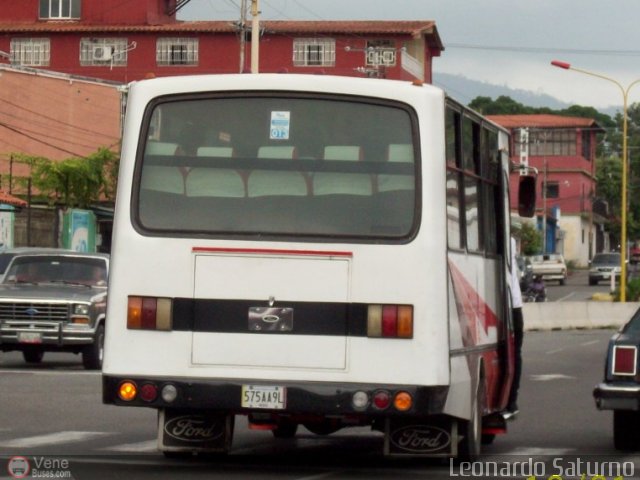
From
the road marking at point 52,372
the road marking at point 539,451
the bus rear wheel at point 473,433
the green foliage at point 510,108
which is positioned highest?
the green foliage at point 510,108

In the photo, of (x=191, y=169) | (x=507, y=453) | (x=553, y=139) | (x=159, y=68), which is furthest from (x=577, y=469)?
(x=553, y=139)

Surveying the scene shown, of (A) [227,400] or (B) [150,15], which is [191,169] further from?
(B) [150,15]

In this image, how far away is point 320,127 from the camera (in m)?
11.7

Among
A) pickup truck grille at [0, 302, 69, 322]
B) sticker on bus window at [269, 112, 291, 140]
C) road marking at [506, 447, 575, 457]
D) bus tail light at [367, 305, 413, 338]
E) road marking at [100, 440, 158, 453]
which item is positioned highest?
sticker on bus window at [269, 112, 291, 140]

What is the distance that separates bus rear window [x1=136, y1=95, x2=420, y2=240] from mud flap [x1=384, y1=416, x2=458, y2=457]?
4.89 feet

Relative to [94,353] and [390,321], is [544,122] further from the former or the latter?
[390,321]

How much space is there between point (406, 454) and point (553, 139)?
11565 cm

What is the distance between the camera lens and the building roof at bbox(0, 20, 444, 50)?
92.6 meters

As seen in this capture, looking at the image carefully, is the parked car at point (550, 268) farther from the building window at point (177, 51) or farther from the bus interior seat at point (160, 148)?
the bus interior seat at point (160, 148)

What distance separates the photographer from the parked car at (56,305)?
952 inches

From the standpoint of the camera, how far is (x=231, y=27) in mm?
92750

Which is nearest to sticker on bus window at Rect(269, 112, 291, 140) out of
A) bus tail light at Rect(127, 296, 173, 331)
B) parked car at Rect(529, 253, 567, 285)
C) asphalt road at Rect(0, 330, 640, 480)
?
bus tail light at Rect(127, 296, 173, 331)

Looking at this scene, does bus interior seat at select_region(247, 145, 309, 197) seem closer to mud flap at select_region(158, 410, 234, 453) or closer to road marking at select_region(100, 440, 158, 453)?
mud flap at select_region(158, 410, 234, 453)

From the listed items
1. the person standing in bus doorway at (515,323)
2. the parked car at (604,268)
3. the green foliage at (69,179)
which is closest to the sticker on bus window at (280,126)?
the person standing in bus doorway at (515,323)
